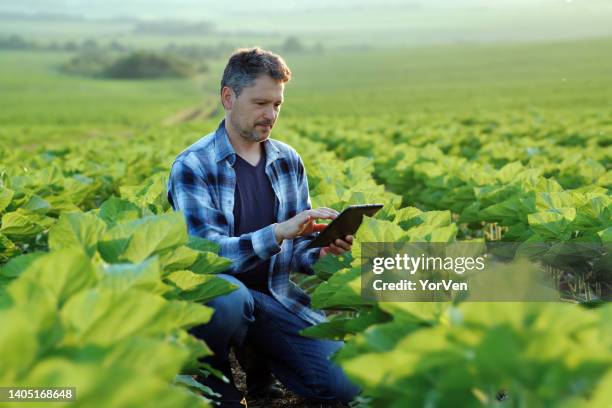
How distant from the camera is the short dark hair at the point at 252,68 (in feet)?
12.1

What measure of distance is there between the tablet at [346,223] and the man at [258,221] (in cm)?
5

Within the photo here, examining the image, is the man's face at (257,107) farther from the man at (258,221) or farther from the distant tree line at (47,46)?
the distant tree line at (47,46)

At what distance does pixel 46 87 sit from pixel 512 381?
8295 cm

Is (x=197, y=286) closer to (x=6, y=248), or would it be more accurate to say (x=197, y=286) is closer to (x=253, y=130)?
(x=253, y=130)

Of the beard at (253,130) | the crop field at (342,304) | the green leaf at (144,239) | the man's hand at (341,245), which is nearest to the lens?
the crop field at (342,304)

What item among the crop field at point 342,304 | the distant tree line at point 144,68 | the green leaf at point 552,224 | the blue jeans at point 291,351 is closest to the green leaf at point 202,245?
the crop field at point 342,304

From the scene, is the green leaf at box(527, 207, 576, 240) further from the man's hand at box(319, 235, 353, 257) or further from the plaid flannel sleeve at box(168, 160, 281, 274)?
the plaid flannel sleeve at box(168, 160, 281, 274)

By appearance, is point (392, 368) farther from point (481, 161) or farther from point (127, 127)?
point (127, 127)

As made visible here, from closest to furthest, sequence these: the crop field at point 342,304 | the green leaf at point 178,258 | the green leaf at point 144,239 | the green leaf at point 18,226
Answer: the crop field at point 342,304 < the green leaf at point 144,239 < the green leaf at point 178,258 < the green leaf at point 18,226

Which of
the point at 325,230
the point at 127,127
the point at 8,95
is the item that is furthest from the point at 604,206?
the point at 8,95

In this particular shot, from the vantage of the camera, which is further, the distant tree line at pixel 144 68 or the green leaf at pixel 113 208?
the distant tree line at pixel 144 68

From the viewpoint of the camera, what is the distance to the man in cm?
345

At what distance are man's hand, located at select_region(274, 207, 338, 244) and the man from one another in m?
0.02

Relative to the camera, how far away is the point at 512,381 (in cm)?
144
